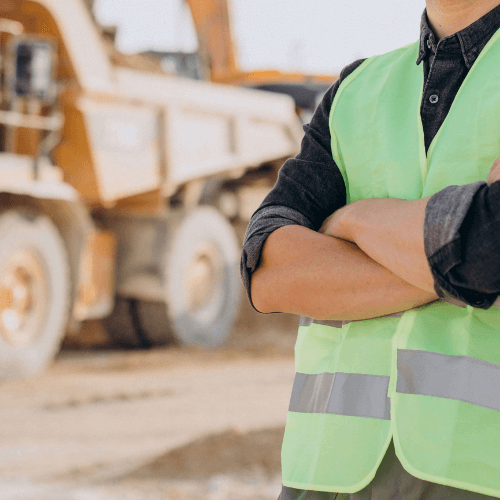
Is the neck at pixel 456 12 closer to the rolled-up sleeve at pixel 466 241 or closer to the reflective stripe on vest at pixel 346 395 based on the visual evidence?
the rolled-up sleeve at pixel 466 241

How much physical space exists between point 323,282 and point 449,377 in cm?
28

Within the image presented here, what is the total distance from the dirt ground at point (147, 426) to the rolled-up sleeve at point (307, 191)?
2328mm

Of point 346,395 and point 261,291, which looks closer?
point 346,395

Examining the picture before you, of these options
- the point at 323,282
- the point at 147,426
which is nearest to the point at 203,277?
the point at 147,426

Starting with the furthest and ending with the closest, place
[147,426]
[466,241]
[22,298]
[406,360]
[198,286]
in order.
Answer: [198,286], [22,298], [147,426], [406,360], [466,241]

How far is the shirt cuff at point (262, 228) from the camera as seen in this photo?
1.45 m

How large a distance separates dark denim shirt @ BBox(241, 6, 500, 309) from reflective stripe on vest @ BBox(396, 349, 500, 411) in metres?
0.09

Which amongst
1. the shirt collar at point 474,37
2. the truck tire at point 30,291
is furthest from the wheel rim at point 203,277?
the shirt collar at point 474,37

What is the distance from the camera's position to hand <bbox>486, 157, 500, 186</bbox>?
1120 millimetres

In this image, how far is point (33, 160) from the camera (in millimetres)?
6191

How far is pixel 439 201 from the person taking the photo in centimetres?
112

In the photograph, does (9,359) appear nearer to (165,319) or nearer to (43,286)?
(43,286)

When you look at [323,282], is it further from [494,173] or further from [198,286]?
[198,286]

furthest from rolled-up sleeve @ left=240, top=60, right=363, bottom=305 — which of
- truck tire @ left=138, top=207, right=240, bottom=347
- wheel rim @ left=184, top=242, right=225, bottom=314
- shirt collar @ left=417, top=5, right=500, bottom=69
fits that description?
wheel rim @ left=184, top=242, right=225, bottom=314
